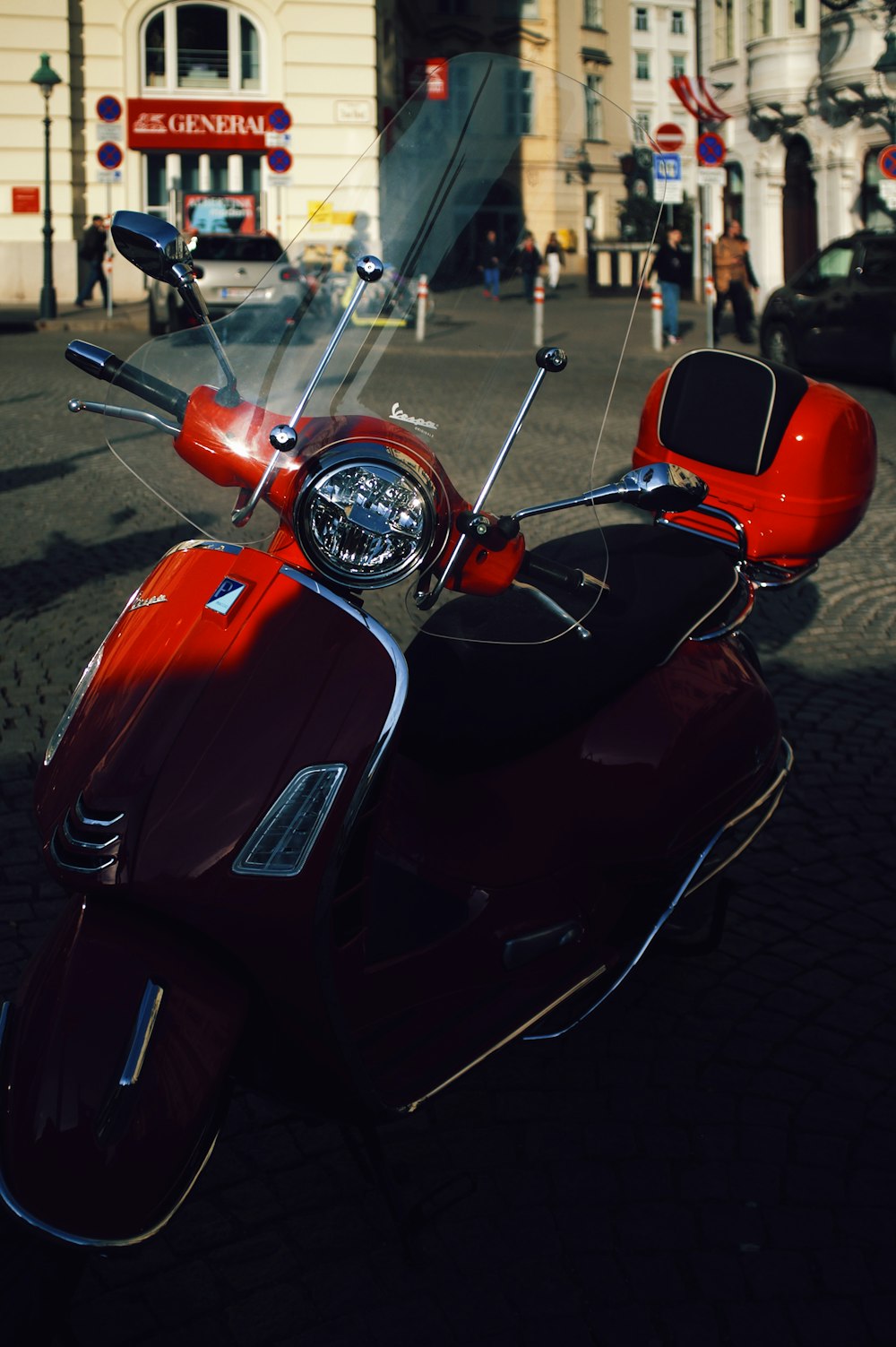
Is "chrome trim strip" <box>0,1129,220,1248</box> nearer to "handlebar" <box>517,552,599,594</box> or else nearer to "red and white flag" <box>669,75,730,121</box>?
"handlebar" <box>517,552,599,594</box>

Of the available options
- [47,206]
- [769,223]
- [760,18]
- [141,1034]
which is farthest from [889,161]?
[141,1034]

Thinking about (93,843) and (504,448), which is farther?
(504,448)

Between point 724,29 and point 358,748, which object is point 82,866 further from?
point 724,29

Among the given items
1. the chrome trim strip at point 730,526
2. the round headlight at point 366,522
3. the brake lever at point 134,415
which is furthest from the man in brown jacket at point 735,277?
the round headlight at point 366,522

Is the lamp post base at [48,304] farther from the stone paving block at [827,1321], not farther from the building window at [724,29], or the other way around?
the stone paving block at [827,1321]

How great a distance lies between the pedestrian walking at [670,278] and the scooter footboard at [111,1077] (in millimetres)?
16061

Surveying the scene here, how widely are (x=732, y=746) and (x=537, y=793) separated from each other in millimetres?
503

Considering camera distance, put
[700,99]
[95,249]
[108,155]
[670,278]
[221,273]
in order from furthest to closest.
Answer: [700,99] → [95,249] → [108,155] → [221,273] → [670,278]

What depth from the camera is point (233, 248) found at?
22938mm

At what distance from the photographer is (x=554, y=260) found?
2.52 m

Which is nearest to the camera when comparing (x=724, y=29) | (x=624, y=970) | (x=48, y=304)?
(x=624, y=970)

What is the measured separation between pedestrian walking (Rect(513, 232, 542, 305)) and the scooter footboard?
1239mm

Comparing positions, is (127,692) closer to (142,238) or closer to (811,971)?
(142,238)

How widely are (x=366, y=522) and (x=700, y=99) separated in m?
37.0
